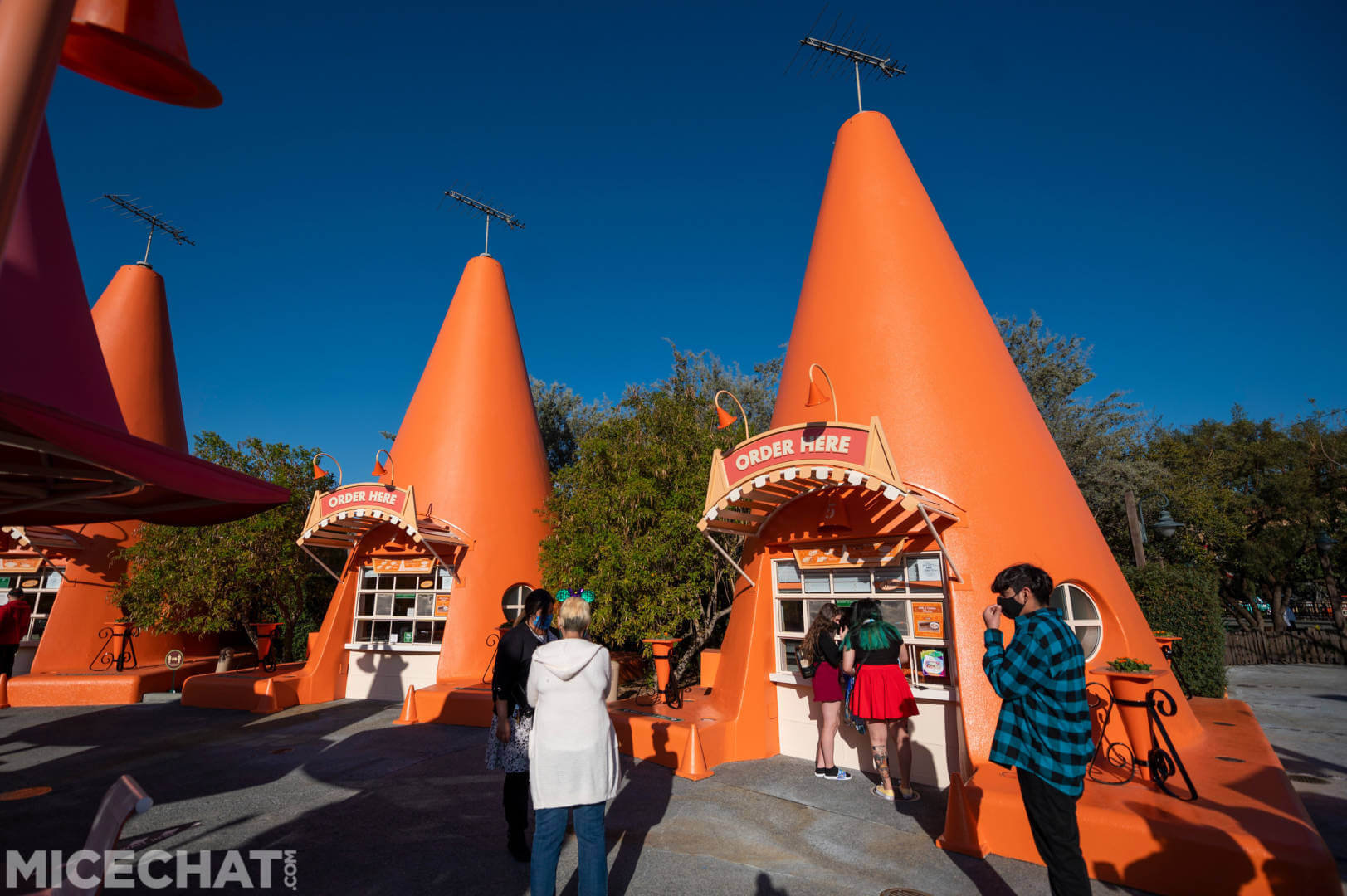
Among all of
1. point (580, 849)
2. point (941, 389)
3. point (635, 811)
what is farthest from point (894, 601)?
point (580, 849)

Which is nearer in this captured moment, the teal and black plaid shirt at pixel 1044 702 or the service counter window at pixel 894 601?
the teal and black plaid shirt at pixel 1044 702

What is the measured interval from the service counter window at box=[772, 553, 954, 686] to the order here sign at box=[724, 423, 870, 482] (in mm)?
1410

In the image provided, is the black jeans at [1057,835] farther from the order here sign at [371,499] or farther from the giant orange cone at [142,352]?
the giant orange cone at [142,352]

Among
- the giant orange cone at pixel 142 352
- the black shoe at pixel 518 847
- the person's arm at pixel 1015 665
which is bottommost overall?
the black shoe at pixel 518 847

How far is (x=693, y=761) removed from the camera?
5965mm

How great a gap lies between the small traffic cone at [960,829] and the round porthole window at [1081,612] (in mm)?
2297

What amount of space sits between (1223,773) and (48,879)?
Result: 7.86 meters

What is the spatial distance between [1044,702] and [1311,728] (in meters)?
8.92

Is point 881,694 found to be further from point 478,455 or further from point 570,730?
point 478,455

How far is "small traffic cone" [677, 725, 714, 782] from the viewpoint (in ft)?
19.5

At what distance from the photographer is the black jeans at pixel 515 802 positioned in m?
4.17

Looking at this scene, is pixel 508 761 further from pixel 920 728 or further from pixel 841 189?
pixel 841 189

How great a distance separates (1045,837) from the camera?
297cm

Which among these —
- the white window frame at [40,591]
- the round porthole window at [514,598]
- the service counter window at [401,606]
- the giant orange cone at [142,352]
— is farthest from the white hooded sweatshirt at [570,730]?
the white window frame at [40,591]
